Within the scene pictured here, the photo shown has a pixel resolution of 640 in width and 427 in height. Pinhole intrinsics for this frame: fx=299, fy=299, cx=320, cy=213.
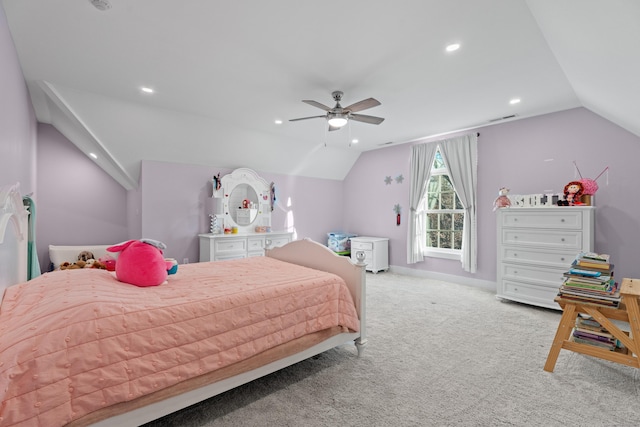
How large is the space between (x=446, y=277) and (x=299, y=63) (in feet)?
14.0

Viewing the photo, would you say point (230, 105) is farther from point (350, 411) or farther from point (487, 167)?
point (487, 167)

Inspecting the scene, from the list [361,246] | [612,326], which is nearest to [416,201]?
[361,246]

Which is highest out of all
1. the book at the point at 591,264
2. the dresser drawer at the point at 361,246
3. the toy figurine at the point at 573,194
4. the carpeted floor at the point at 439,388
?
the toy figurine at the point at 573,194

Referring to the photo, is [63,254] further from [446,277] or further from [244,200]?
[446,277]

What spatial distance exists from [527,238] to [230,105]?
13.9 feet

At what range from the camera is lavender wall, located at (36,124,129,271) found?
4.79 metres

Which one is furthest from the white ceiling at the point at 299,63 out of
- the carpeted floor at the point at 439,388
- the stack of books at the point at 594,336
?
the carpeted floor at the point at 439,388

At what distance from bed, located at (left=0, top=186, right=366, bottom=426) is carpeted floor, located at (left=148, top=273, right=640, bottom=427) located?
0.20 m

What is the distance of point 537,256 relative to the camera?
12.5ft

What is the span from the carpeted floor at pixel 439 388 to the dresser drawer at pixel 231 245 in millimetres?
2842

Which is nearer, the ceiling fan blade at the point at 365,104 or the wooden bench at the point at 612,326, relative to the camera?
the wooden bench at the point at 612,326

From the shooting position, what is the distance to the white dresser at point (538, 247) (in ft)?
11.6

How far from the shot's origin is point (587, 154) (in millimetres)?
3885

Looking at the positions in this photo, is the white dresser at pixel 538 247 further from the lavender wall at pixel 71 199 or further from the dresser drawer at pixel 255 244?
the lavender wall at pixel 71 199
